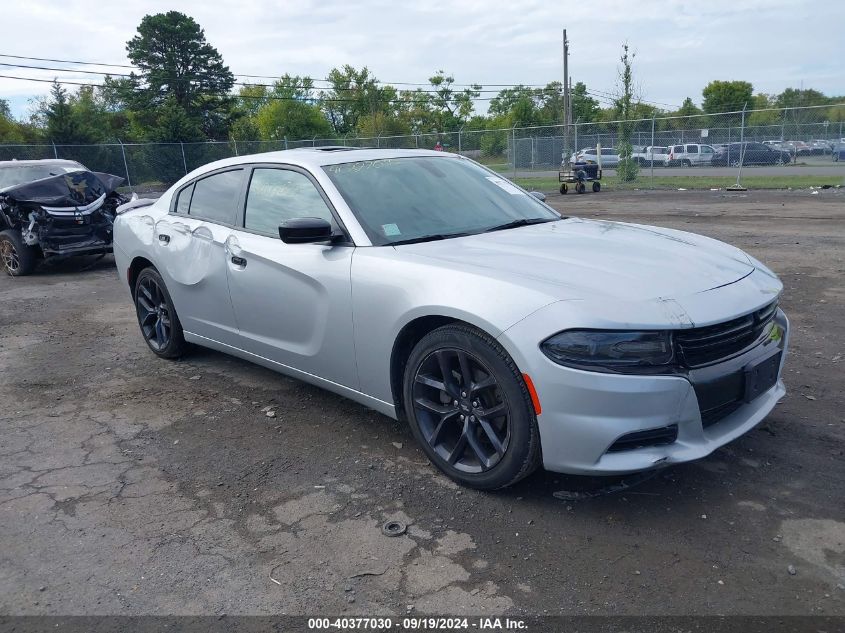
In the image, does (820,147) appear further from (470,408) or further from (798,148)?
(470,408)

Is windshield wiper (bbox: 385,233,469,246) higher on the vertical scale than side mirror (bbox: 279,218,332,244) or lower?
lower

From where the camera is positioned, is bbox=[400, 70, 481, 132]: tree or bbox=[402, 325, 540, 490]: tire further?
bbox=[400, 70, 481, 132]: tree

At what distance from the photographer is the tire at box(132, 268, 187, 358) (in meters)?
5.31

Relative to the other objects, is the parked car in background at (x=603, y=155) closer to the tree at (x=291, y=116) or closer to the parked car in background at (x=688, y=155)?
the parked car in background at (x=688, y=155)

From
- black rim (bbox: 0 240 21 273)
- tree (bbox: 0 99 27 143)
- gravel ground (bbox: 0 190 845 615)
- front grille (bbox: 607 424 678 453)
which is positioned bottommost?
gravel ground (bbox: 0 190 845 615)

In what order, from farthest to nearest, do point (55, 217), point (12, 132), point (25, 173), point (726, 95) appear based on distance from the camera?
point (726, 95), point (12, 132), point (25, 173), point (55, 217)

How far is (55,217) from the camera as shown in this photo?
9828mm

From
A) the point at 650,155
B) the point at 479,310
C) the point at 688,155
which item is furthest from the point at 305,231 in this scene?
the point at 688,155

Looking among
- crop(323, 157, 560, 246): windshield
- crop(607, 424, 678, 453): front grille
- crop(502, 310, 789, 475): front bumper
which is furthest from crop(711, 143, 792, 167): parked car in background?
crop(607, 424, 678, 453): front grille

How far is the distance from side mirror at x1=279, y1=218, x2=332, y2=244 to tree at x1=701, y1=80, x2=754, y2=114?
208 ft

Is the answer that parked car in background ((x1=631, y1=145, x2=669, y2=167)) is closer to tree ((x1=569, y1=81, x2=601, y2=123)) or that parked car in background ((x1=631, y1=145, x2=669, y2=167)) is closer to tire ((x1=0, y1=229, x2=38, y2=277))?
tire ((x1=0, y1=229, x2=38, y2=277))

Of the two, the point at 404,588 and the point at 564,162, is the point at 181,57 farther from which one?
the point at 404,588

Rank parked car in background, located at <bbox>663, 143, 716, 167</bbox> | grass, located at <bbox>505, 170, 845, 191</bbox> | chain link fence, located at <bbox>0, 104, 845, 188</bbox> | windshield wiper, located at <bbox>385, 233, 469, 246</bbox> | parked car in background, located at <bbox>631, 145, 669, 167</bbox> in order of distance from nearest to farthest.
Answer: windshield wiper, located at <bbox>385, 233, 469, 246</bbox> < grass, located at <bbox>505, 170, 845, 191</bbox> < chain link fence, located at <bbox>0, 104, 845, 188</bbox> < parked car in background, located at <bbox>631, 145, 669, 167</bbox> < parked car in background, located at <bbox>663, 143, 716, 167</bbox>

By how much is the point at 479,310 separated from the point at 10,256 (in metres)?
9.72
